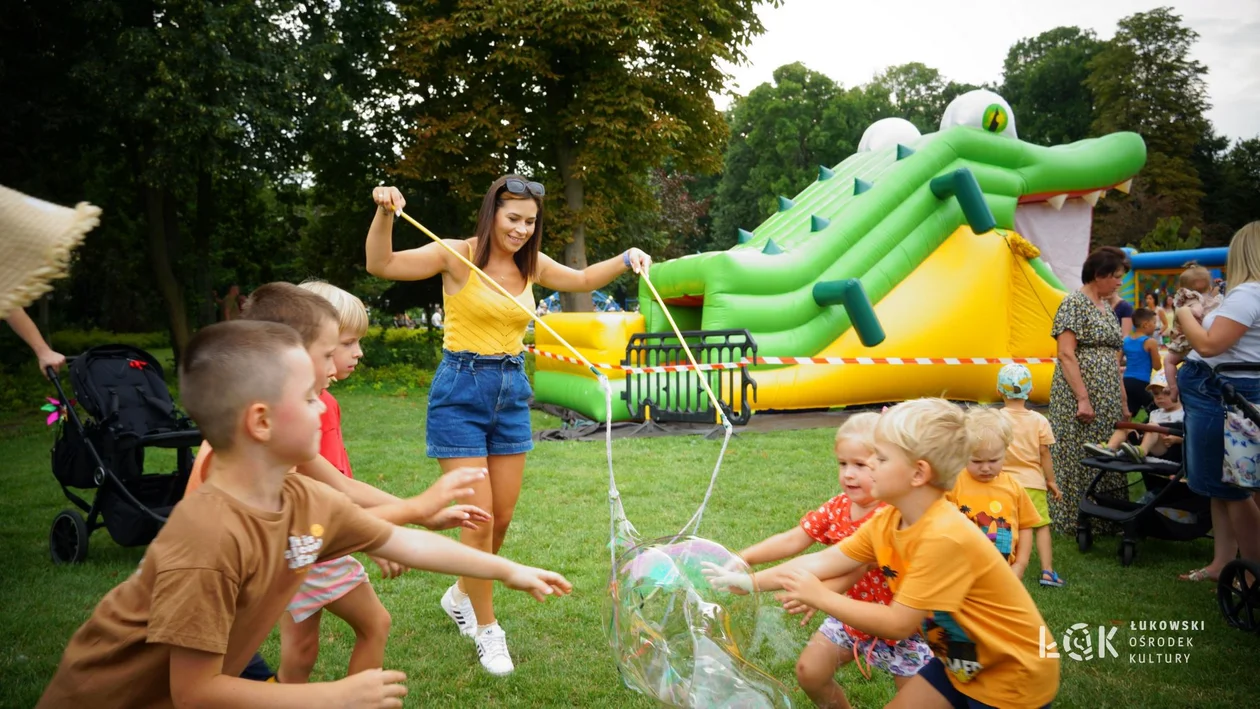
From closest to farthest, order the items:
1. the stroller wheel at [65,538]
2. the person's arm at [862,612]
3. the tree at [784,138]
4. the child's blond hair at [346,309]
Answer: the person's arm at [862,612] → the child's blond hair at [346,309] → the stroller wheel at [65,538] → the tree at [784,138]

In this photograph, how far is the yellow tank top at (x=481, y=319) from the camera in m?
3.95

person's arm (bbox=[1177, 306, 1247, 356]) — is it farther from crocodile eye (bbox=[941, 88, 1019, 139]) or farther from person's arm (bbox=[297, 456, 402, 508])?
crocodile eye (bbox=[941, 88, 1019, 139])

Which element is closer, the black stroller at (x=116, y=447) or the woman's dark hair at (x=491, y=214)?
the woman's dark hair at (x=491, y=214)

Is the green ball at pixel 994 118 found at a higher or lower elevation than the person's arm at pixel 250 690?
higher

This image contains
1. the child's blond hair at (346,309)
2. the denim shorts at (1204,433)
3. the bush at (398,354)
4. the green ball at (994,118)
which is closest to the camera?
the child's blond hair at (346,309)

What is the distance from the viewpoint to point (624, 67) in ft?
64.5

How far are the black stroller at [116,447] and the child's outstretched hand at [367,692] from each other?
4.07m

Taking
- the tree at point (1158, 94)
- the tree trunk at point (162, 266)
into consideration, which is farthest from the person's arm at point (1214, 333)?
the tree at point (1158, 94)

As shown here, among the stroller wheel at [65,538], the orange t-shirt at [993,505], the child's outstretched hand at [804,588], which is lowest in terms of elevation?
the stroller wheel at [65,538]

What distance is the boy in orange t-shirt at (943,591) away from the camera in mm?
2404

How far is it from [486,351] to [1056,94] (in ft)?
178

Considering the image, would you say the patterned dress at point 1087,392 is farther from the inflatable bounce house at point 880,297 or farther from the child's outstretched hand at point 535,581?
the child's outstretched hand at point 535,581

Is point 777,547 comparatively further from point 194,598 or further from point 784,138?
point 784,138

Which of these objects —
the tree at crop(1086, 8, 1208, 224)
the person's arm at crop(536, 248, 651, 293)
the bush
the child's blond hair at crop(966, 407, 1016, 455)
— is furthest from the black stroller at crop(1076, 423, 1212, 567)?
the tree at crop(1086, 8, 1208, 224)
